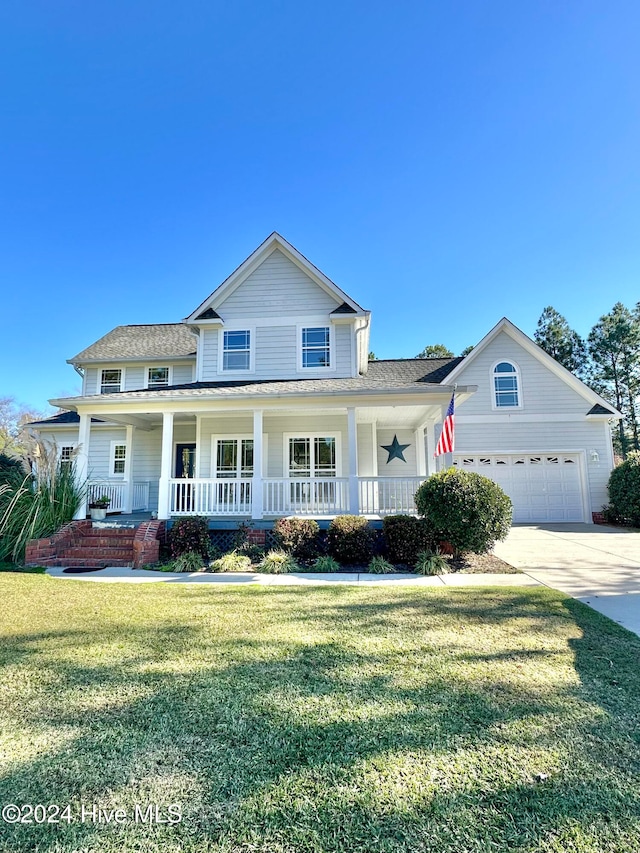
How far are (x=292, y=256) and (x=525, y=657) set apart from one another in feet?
40.2

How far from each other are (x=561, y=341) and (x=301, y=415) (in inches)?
1030

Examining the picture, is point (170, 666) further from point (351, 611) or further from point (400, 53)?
point (400, 53)

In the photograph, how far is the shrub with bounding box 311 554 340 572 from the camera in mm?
8167

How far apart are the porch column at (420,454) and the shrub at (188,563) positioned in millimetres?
8376

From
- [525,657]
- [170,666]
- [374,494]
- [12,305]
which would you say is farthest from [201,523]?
[12,305]

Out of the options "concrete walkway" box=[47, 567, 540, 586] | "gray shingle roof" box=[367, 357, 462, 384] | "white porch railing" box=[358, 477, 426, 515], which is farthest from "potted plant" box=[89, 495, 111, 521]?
"gray shingle roof" box=[367, 357, 462, 384]

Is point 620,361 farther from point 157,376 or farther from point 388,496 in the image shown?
point 157,376

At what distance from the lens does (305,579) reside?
747 centimetres

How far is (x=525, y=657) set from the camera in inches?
148

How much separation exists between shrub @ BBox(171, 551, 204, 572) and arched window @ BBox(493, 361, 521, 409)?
42.3 feet

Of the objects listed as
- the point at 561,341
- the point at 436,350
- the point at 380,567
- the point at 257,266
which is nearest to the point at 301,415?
the point at 257,266

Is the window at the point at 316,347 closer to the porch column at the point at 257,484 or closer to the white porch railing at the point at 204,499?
the porch column at the point at 257,484

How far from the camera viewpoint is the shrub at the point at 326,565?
817 cm

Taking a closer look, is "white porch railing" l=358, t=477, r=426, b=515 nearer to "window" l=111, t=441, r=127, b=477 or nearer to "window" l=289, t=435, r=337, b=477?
"window" l=289, t=435, r=337, b=477
